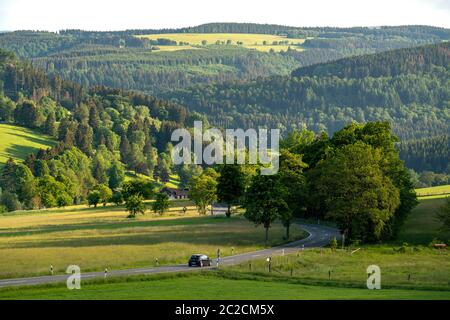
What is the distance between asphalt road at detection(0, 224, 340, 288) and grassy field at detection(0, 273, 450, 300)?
3881 mm

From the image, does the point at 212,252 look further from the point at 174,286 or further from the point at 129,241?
the point at 174,286

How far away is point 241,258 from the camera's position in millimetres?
85125

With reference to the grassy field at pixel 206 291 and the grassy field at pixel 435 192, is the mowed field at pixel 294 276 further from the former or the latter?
the grassy field at pixel 435 192

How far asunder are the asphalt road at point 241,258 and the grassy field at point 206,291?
3881 mm

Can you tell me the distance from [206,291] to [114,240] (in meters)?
47.0

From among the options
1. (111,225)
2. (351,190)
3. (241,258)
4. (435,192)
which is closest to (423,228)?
(351,190)

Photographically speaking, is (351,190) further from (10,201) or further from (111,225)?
(10,201)

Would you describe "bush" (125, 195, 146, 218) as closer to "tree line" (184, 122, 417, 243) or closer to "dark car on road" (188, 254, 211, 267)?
"tree line" (184, 122, 417, 243)

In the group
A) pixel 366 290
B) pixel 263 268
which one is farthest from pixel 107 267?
pixel 366 290

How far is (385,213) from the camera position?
98.4 m

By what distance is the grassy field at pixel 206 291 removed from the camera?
180 ft

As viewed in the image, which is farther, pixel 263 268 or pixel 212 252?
pixel 212 252

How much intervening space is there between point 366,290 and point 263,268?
1653cm

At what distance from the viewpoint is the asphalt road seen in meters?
66.6
